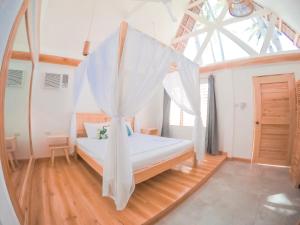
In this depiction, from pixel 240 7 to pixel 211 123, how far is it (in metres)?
2.65

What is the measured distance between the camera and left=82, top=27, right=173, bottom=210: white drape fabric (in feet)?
5.08

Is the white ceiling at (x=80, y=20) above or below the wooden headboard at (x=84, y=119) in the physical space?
above

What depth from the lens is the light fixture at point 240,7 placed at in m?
2.08

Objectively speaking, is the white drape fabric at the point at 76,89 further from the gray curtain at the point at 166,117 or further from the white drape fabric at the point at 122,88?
the gray curtain at the point at 166,117

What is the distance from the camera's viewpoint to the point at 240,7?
2.17 m

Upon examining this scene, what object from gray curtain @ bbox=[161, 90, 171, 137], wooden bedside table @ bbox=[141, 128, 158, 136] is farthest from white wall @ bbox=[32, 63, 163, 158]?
gray curtain @ bbox=[161, 90, 171, 137]

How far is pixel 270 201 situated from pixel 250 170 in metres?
1.21

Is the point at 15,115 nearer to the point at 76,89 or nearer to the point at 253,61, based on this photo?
the point at 76,89

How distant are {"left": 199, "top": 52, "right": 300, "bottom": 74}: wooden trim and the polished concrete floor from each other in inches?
99.6

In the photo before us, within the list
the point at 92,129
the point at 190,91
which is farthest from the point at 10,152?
the point at 190,91

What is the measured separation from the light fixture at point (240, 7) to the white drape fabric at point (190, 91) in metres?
1.00

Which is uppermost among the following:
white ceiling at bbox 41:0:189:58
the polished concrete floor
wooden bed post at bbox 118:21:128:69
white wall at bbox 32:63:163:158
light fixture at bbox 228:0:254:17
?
white ceiling at bbox 41:0:189:58

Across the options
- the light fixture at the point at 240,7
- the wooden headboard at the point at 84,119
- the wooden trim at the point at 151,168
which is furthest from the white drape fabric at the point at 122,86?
the wooden headboard at the point at 84,119

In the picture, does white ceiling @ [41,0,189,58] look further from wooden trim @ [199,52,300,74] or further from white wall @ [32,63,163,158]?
wooden trim @ [199,52,300,74]
